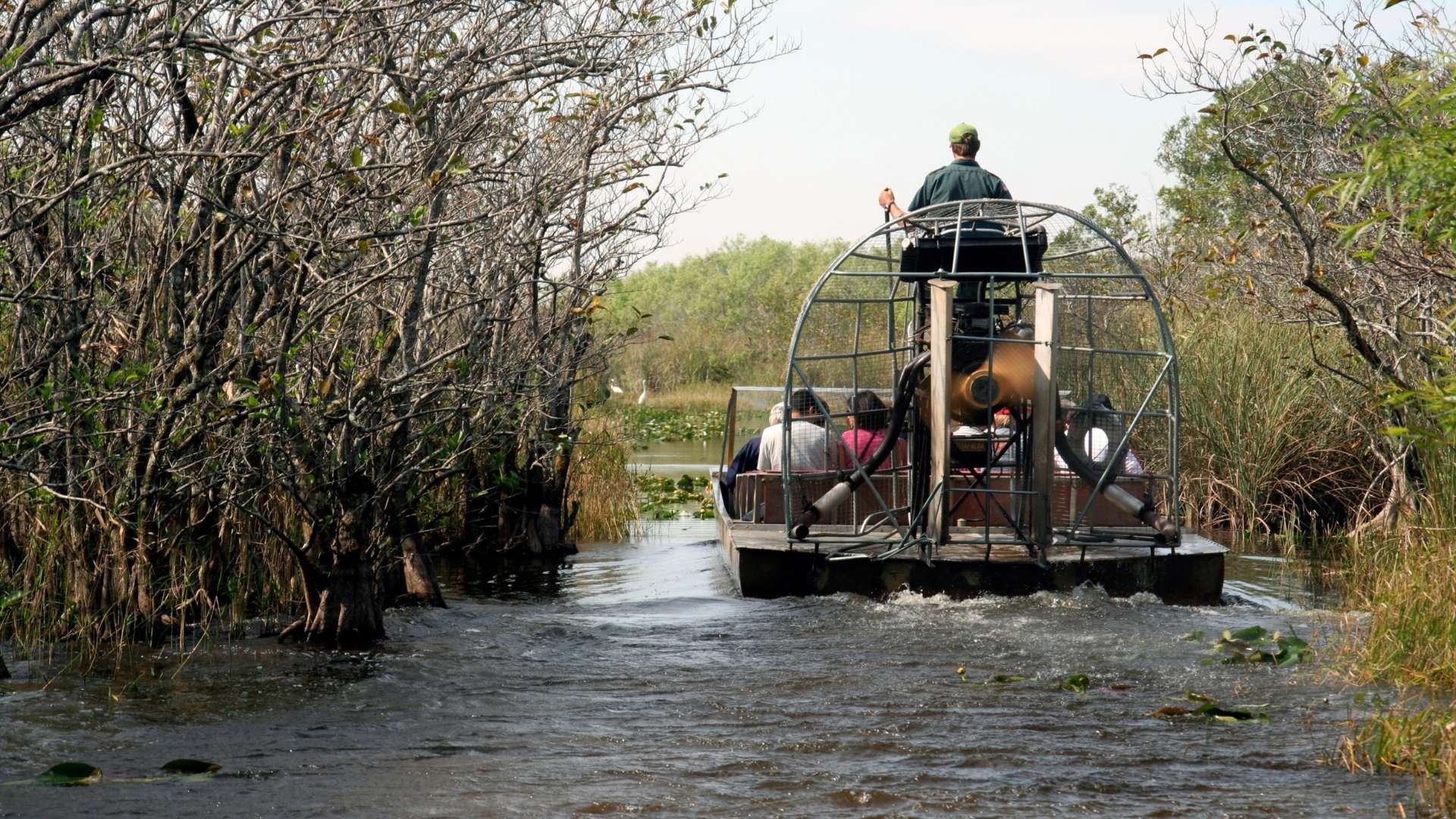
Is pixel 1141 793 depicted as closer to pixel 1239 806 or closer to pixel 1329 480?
pixel 1239 806

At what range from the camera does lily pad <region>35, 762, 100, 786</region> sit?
20.1 ft

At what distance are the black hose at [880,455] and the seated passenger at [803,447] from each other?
2.91 feet

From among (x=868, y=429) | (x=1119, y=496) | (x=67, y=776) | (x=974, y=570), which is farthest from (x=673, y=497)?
(x=67, y=776)

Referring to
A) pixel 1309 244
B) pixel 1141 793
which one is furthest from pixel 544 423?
pixel 1141 793

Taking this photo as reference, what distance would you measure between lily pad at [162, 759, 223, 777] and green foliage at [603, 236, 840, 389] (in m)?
4.89

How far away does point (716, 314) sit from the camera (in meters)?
79.1

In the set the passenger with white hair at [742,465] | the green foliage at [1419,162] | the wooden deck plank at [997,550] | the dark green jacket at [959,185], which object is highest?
the dark green jacket at [959,185]

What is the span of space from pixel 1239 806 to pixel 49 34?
516cm

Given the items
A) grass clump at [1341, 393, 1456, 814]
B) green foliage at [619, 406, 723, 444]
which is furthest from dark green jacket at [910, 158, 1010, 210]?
green foliage at [619, 406, 723, 444]

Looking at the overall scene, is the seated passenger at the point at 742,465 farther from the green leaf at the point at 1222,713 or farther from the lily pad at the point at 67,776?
the lily pad at the point at 67,776

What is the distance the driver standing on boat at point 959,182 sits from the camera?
1112cm

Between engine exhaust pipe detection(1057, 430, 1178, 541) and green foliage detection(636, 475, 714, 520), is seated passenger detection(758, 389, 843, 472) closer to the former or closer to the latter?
engine exhaust pipe detection(1057, 430, 1178, 541)

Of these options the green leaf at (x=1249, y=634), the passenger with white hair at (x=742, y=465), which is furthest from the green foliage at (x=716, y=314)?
the green leaf at (x=1249, y=634)

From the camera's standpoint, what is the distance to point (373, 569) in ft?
30.5
